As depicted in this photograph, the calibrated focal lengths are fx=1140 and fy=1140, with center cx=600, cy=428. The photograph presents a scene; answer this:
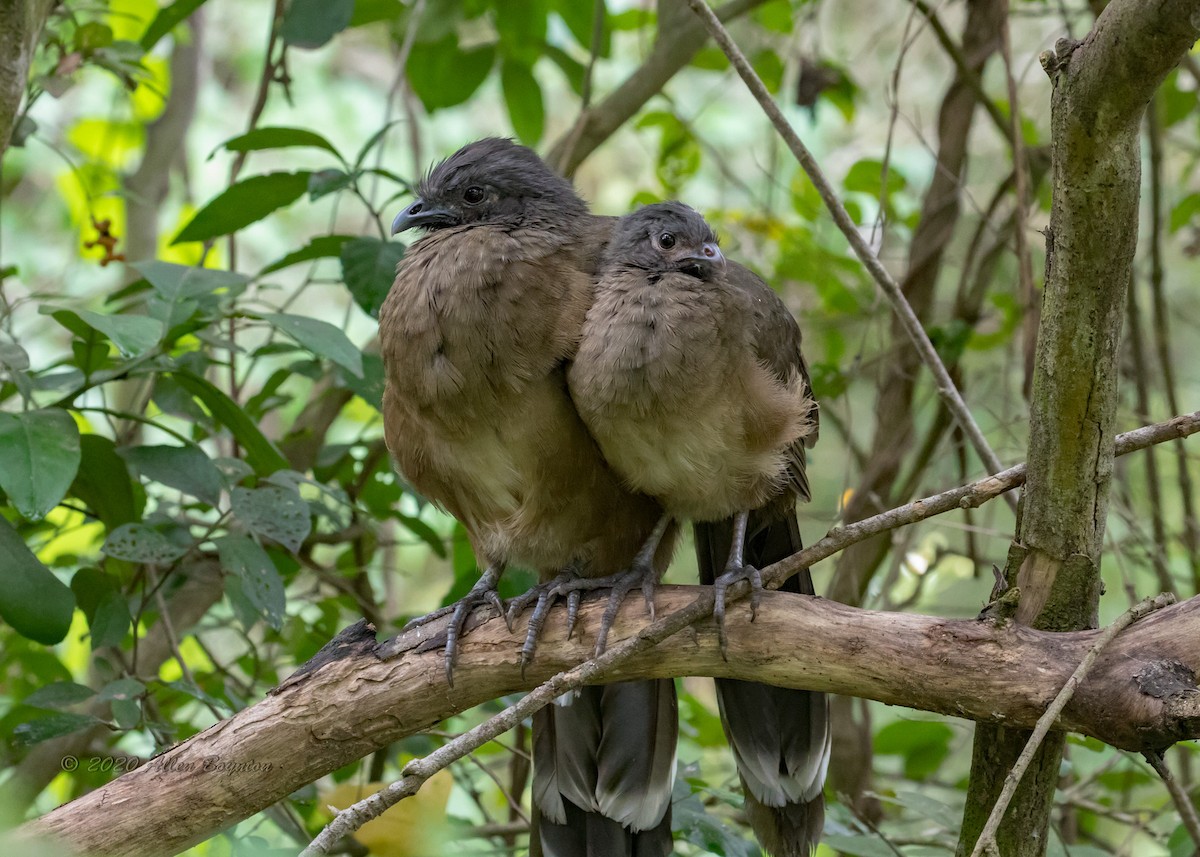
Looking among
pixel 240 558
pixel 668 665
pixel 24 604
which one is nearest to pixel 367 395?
pixel 240 558

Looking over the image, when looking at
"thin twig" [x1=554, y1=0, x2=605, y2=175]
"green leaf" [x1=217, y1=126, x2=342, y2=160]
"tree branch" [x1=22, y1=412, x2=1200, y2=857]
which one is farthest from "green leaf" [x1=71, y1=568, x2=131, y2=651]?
"thin twig" [x1=554, y1=0, x2=605, y2=175]

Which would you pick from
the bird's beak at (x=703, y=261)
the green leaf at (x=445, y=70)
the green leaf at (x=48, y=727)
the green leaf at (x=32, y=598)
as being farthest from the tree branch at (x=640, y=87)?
the green leaf at (x=48, y=727)

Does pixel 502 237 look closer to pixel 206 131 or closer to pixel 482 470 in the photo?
pixel 482 470

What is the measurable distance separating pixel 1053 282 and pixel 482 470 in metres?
1.26

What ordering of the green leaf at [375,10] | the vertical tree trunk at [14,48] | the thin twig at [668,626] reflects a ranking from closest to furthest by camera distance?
the thin twig at [668,626], the vertical tree trunk at [14,48], the green leaf at [375,10]

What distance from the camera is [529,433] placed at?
8.11ft

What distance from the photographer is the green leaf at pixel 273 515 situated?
2658 millimetres

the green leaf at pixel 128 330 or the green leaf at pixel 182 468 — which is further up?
the green leaf at pixel 128 330

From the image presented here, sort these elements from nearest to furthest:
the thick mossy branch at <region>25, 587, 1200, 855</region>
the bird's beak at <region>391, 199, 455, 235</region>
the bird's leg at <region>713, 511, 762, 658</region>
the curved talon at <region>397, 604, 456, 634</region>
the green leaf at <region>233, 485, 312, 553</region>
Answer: the thick mossy branch at <region>25, 587, 1200, 855</region> → the bird's leg at <region>713, 511, 762, 658</region> → the curved talon at <region>397, 604, 456, 634</region> → the green leaf at <region>233, 485, 312, 553</region> → the bird's beak at <region>391, 199, 455, 235</region>

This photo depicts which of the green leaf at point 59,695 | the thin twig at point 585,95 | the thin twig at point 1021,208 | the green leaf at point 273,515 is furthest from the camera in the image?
the thin twig at point 585,95

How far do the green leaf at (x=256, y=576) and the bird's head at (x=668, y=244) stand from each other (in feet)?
3.51

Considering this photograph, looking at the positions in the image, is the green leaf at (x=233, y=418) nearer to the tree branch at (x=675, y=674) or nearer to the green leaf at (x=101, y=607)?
the green leaf at (x=101, y=607)

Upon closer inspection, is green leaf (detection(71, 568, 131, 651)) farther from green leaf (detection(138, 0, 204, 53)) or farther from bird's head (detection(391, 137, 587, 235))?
green leaf (detection(138, 0, 204, 53))

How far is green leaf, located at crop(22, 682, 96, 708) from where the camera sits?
2557 mm
